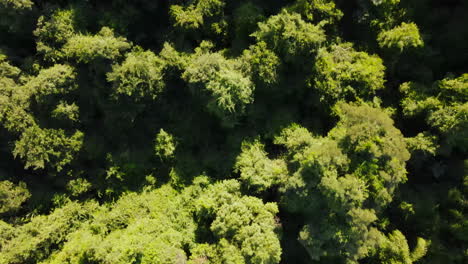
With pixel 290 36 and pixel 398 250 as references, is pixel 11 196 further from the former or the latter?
pixel 398 250

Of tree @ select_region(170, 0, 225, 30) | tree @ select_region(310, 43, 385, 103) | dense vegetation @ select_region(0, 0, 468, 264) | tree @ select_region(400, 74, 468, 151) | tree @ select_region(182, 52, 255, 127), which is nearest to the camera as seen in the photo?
dense vegetation @ select_region(0, 0, 468, 264)

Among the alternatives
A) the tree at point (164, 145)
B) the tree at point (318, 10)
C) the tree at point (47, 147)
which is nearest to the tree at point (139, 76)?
the tree at point (164, 145)

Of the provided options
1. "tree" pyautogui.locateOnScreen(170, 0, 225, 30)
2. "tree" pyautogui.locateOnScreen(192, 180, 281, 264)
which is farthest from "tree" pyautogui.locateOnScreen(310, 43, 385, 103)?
"tree" pyautogui.locateOnScreen(192, 180, 281, 264)

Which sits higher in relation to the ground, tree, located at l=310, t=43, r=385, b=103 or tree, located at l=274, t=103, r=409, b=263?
tree, located at l=310, t=43, r=385, b=103

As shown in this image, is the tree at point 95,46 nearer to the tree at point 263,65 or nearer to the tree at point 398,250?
the tree at point 263,65

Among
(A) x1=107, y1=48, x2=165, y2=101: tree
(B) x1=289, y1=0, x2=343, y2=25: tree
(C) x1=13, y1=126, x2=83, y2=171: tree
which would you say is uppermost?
(B) x1=289, y1=0, x2=343, y2=25: tree

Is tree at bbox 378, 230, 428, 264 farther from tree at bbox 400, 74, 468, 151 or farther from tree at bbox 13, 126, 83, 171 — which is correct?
tree at bbox 13, 126, 83, 171

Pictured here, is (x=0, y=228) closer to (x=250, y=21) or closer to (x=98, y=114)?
(x=98, y=114)

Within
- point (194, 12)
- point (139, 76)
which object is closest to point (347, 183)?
point (139, 76)

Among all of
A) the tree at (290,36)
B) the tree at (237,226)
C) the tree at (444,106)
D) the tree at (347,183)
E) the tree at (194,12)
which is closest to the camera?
the tree at (347,183)
